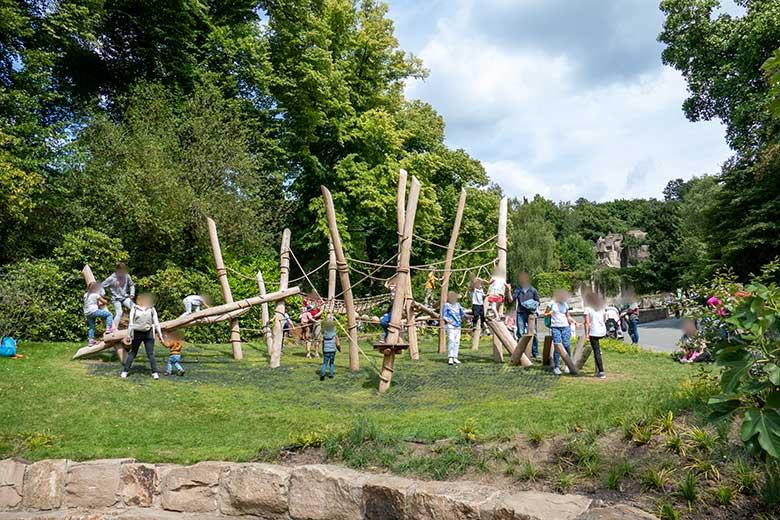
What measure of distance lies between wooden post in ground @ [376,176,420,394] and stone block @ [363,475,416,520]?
4.76 metres

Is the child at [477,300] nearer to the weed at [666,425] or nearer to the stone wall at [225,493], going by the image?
the weed at [666,425]

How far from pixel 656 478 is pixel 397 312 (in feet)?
20.6

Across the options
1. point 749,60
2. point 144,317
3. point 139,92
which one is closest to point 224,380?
point 144,317

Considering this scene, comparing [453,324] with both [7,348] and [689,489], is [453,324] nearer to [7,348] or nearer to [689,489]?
[689,489]

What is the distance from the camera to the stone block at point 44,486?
585 centimetres

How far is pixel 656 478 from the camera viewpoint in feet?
14.3

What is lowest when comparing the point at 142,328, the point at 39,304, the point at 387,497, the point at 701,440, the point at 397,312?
the point at 387,497

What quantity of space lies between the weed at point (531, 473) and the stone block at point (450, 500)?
0.43 m

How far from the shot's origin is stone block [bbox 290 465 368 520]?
4977 mm

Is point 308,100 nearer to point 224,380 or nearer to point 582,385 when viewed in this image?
point 224,380

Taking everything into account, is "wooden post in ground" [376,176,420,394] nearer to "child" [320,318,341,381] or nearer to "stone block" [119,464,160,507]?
"child" [320,318,341,381]

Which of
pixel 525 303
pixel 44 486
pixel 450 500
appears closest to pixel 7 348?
pixel 44 486

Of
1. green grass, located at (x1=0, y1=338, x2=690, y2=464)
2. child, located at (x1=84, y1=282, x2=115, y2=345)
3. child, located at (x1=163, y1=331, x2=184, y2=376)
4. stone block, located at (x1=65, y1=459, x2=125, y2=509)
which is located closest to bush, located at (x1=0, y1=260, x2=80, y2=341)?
green grass, located at (x1=0, y1=338, x2=690, y2=464)

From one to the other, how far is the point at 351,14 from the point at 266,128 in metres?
7.36
